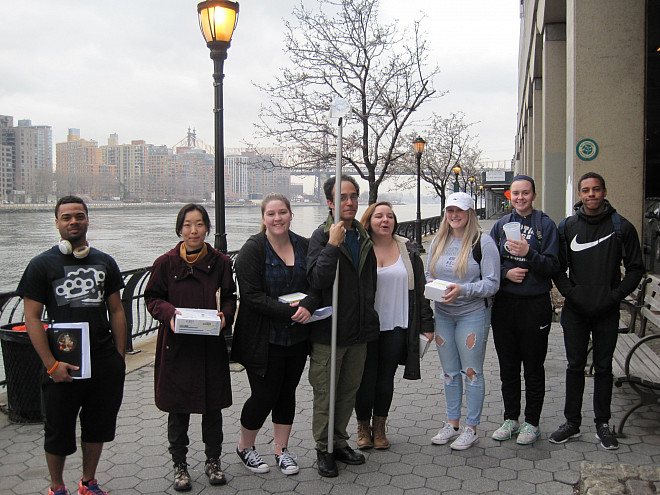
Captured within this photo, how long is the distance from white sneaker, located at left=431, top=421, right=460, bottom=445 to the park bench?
1.29m

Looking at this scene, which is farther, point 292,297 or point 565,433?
point 565,433

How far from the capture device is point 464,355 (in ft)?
13.9

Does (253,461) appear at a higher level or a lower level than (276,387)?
lower

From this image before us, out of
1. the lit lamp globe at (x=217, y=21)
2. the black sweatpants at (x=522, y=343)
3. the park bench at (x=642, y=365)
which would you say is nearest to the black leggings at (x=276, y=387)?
the black sweatpants at (x=522, y=343)

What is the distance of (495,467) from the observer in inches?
156

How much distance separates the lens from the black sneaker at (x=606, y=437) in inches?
164

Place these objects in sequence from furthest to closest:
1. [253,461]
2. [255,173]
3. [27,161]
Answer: [27,161]
[255,173]
[253,461]

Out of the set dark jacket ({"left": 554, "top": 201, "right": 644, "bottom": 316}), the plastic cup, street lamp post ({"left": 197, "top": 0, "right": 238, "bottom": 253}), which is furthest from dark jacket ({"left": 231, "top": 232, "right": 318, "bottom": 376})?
street lamp post ({"left": 197, "top": 0, "right": 238, "bottom": 253})

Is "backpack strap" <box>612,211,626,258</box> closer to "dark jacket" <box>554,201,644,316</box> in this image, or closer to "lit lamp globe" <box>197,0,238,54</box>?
"dark jacket" <box>554,201,644,316</box>

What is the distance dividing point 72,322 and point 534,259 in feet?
10.2

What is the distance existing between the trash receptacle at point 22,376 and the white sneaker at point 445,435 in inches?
131

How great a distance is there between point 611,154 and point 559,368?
13.1ft

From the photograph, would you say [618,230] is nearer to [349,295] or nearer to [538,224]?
[538,224]

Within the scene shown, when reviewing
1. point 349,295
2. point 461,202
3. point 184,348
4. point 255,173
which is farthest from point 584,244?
point 255,173
